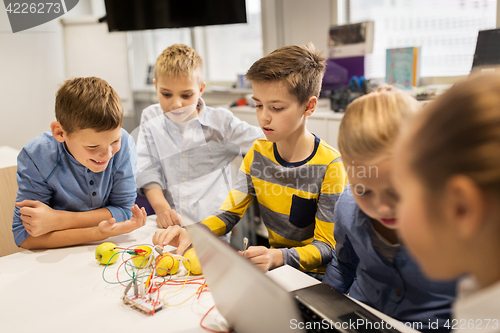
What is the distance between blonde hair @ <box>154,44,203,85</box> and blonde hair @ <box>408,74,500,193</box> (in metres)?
1.41

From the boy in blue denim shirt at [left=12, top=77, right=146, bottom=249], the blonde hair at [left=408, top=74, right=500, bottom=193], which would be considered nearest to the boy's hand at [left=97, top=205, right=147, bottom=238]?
the boy in blue denim shirt at [left=12, top=77, right=146, bottom=249]

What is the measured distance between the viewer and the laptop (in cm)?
44

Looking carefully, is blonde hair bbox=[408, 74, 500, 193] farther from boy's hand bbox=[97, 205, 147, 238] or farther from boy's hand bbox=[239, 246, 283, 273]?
boy's hand bbox=[97, 205, 147, 238]

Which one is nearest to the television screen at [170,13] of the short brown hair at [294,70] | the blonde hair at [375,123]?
the short brown hair at [294,70]

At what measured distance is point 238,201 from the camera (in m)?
1.32

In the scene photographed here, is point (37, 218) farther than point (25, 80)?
No

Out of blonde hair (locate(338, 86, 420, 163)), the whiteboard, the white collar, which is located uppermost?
the whiteboard

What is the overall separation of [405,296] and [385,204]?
241 millimetres

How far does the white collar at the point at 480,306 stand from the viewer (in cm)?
37

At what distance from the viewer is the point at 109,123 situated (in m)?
1.17

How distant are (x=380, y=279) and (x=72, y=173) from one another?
1037mm

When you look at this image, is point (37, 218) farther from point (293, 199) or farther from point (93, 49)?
point (93, 49)

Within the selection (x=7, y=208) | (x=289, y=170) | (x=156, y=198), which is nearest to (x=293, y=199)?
(x=289, y=170)

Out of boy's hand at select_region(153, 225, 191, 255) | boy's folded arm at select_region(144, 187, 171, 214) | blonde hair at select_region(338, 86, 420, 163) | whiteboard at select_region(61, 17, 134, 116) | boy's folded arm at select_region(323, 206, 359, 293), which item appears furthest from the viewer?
whiteboard at select_region(61, 17, 134, 116)
